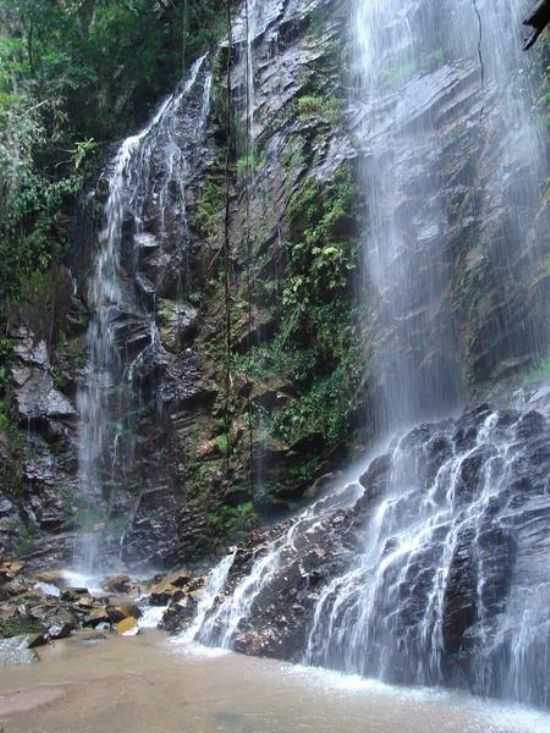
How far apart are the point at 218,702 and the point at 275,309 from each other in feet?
27.9

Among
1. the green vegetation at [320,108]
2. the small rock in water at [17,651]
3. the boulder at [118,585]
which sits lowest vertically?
the small rock in water at [17,651]

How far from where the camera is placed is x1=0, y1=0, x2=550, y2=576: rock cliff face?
11.7 meters

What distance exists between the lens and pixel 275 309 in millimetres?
13453

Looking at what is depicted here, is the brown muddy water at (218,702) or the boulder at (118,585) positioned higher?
the boulder at (118,585)

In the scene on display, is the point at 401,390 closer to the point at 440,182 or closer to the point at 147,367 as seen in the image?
the point at 440,182

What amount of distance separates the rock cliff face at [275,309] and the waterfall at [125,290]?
7 centimetres

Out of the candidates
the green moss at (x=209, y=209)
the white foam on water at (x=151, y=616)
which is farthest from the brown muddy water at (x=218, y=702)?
the green moss at (x=209, y=209)

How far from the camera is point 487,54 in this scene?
13.0 meters

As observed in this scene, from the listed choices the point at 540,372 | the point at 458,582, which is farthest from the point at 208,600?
the point at 540,372

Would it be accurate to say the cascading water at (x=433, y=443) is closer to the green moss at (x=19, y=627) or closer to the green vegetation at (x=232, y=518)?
the green vegetation at (x=232, y=518)

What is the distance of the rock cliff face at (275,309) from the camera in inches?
459

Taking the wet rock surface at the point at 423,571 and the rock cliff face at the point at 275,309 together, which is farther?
the rock cliff face at the point at 275,309

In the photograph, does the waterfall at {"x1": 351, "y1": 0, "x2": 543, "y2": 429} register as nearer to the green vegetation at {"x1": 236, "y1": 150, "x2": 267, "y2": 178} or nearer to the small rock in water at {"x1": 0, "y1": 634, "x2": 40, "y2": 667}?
the green vegetation at {"x1": 236, "y1": 150, "x2": 267, "y2": 178}

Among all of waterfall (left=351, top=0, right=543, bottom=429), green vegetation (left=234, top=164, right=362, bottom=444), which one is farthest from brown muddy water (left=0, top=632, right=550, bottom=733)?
waterfall (left=351, top=0, right=543, bottom=429)
